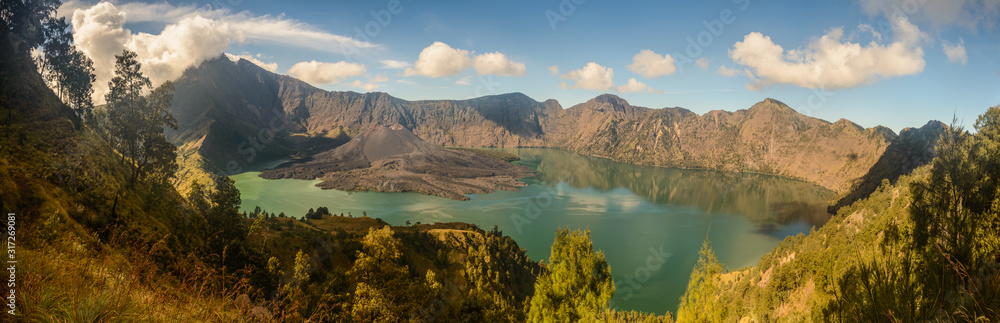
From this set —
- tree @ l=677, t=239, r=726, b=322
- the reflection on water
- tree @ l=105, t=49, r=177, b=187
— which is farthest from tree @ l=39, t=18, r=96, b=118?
the reflection on water

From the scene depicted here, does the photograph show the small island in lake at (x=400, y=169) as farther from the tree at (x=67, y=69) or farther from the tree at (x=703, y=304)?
the tree at (x=703, y=304)

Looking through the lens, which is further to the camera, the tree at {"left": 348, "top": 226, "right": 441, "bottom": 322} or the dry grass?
the tree at {"left": 348, "top": 226, "right": 441, "bottom": 322}

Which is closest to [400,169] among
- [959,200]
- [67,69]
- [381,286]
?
[67,69]

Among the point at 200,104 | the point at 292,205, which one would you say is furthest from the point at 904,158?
the point at 200,104

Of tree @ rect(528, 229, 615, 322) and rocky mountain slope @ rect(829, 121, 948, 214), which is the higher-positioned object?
rocky mountain slope @ rect(829, 121, 948, 214)

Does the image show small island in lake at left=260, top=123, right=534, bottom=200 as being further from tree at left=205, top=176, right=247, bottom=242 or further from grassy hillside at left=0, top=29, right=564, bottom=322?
tree at left=205, top=176, right=247, bottom=242

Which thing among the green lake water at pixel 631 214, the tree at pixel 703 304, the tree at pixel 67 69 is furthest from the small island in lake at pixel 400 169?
the tree at pixel 703 304

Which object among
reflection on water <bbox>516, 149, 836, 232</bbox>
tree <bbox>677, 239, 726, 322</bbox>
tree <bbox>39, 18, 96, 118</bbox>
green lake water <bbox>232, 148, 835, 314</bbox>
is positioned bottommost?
green lake water <bbox>232, 148, 835, 314</bbox>
